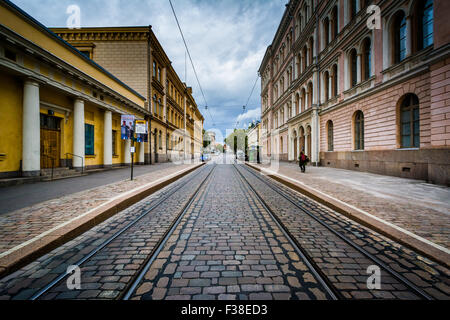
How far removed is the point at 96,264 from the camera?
265 centimetres

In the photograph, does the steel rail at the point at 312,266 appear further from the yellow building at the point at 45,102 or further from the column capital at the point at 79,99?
the column capital at the point at 79,99

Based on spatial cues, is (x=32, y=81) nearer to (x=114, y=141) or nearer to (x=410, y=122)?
(x=114, y=141)

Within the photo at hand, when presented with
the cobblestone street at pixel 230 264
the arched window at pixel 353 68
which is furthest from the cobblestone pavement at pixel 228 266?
the arched window at pixel 353 68

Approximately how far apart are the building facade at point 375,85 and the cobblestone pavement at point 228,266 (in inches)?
362

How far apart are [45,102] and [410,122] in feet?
60.6

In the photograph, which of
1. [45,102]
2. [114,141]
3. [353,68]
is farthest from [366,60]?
[114,141]

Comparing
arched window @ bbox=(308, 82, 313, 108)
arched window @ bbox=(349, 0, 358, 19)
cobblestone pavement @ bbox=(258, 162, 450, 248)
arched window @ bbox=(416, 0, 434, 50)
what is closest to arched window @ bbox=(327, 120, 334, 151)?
arched window @ bbox=(308, 82, 313, 108)

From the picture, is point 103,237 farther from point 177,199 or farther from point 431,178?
point 431,178

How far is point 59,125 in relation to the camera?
11.7m

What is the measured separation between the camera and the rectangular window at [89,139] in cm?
1366

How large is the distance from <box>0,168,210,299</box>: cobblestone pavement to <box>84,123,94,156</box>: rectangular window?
11596 mm

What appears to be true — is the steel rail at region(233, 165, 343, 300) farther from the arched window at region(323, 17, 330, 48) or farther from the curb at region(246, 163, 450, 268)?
the arched window at region(323, 17, 330, 48)

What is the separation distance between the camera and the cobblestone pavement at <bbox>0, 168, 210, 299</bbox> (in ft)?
6.88

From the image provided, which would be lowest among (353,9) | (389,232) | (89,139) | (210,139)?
(389,232)
